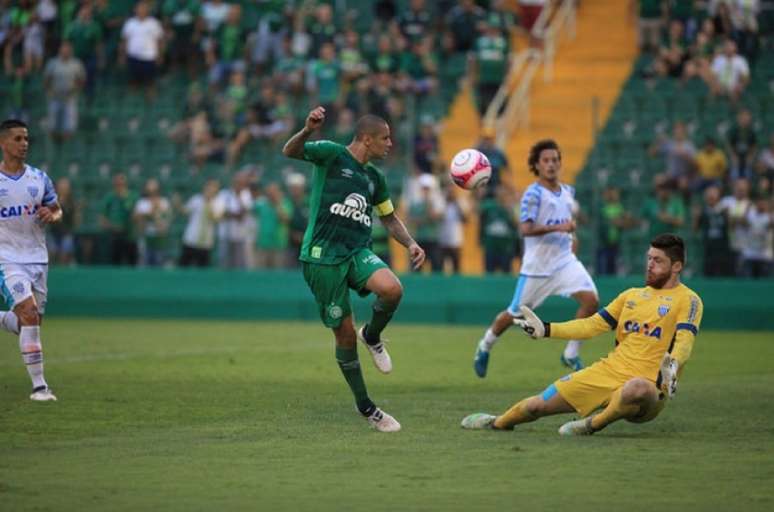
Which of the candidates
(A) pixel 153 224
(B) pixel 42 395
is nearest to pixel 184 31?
(A) pixel 153 224

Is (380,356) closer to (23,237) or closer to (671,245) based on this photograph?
(671,245)

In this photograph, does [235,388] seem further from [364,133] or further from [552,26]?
[552,26]

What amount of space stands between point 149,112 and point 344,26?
4.53 m

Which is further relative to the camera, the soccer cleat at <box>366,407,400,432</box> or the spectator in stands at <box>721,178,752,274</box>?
the spectator in stands at <box>721,178,752,274</box>

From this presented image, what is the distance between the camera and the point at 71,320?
2683 cm

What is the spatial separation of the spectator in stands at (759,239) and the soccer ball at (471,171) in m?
10.4

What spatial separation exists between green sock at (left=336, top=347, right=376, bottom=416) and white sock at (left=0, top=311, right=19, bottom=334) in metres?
3.77

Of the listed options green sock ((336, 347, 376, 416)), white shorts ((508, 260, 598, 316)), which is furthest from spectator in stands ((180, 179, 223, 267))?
green sock ((336, 347, 376, 416))

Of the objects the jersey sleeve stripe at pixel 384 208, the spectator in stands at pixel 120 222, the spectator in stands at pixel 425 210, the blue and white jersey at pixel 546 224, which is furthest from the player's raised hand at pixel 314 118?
the spectator in stands at pixel 120 222

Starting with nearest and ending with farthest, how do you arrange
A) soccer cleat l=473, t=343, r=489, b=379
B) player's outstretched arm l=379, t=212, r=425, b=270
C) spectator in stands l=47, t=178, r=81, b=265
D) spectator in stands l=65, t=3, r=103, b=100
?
player's outstretched arm l=379, t=212, r=425, b=270 → soccer cleat l=473, t=343, r=489, b=379 → spectator in stands l=47, t=178, r=81, b=265 → spectator in stands l=65, t=3, r=103, b=100

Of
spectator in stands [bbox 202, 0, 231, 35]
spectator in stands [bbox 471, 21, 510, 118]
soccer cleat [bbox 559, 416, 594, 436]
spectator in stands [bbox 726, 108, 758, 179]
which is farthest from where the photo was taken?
spectator in stands [bbox 202, 0, 231, 35]

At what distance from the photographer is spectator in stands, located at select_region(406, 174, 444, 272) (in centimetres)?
2558

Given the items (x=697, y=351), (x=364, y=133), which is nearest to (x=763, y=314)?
(x=697, y=351)

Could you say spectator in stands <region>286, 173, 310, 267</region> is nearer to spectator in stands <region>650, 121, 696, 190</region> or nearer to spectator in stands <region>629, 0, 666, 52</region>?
spectator in stands <region>650, 121, 696, 190</region>
